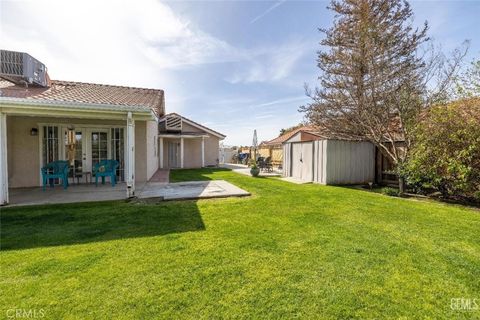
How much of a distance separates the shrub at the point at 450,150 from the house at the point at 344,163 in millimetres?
2880

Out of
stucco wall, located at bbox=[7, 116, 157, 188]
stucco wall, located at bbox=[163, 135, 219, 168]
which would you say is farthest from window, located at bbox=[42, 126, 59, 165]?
stucco wall, located at bbox=[163, 135, 219, 168]

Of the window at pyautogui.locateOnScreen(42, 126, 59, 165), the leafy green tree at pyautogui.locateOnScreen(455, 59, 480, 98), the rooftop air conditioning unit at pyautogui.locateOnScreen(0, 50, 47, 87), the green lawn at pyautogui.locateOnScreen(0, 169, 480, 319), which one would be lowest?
the green lawn at pyautogui.locateOnScreen(0, 169, 480, 319)

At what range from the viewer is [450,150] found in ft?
24.5

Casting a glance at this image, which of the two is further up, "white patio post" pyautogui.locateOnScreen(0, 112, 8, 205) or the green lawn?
"white patio post" pyautogui.locateOnScreen(0, 112, 8, 205)

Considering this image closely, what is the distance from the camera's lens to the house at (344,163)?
37.0 feet

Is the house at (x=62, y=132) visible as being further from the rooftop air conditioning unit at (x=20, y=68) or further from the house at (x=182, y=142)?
the house at (x=182, y=142)

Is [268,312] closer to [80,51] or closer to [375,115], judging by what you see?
[375,115]

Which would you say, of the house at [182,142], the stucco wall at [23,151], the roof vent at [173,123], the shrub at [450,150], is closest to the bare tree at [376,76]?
the shrub at [450,150]

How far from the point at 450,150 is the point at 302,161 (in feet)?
21.5

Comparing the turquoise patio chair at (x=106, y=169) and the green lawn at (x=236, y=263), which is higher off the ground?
the turquoise patio chair at (x=106, y=169)

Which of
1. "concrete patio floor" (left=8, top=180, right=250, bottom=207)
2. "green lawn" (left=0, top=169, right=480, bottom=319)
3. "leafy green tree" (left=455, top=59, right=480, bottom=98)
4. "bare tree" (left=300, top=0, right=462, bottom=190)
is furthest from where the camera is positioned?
"bare tree" (left=300, top=0, right=462, bottom=190)

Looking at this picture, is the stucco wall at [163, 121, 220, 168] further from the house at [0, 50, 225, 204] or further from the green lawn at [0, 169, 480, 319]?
the green lawn at [0, 169, 480, 319]

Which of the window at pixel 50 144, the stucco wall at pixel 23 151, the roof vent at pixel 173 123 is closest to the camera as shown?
the stucco wall at pixel 23 151

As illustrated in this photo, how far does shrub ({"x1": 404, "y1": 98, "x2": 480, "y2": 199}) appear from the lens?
703 cm
